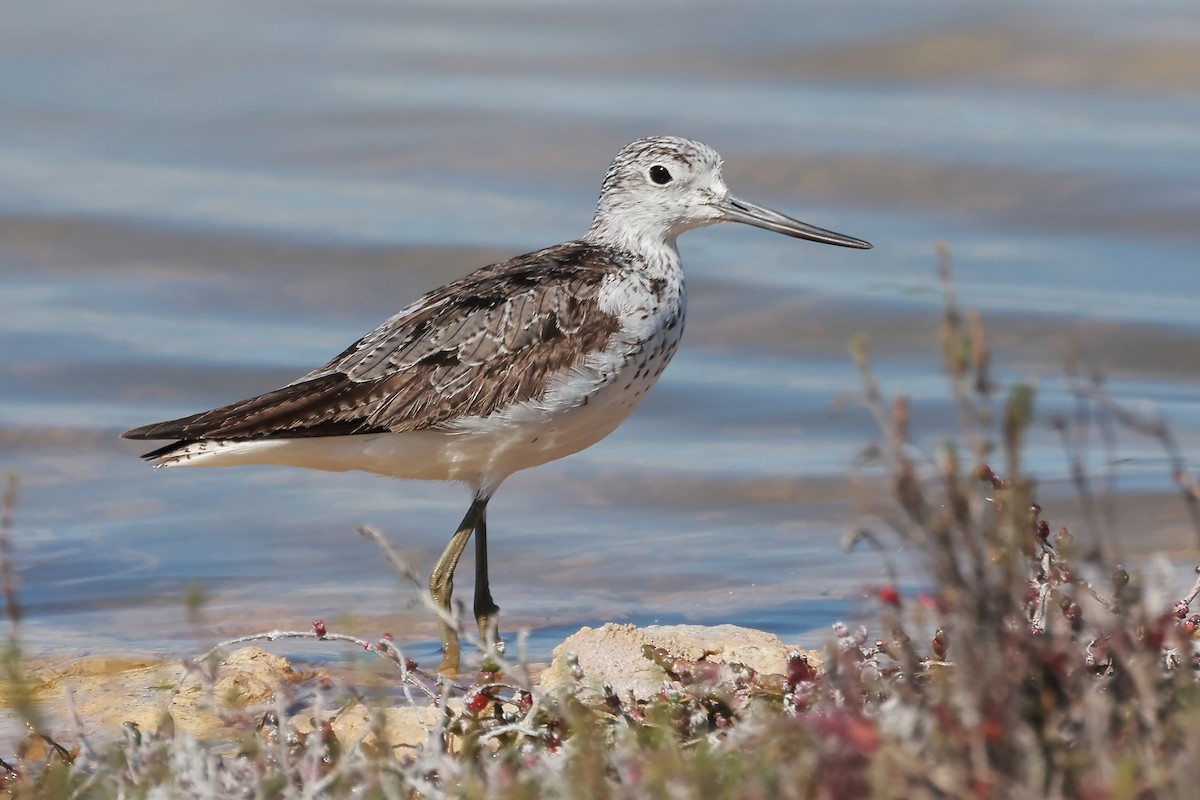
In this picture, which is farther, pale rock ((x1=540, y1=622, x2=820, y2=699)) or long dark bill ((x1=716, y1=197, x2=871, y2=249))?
long dark bill ((x1=716, y1=197, x2=871, y2=249))

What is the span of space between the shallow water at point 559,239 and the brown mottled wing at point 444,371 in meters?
1.14

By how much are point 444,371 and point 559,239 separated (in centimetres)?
537

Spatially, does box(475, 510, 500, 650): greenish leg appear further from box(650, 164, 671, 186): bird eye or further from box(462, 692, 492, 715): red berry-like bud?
box(462, 692, 492, 715): red berry-like bud

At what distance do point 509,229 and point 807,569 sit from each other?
16.3ft

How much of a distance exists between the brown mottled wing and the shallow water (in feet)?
3.73

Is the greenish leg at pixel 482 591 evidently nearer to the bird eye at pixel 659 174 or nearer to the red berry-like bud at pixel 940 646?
the bird eye at pixel 659 174

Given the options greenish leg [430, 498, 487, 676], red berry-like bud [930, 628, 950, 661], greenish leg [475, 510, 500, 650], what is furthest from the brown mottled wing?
red berry-like bud [930, 628, 950, 661]

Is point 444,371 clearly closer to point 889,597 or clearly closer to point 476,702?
point 476,702

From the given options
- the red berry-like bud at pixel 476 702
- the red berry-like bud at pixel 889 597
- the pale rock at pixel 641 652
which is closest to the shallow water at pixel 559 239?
the pale rock at pixel 641 652

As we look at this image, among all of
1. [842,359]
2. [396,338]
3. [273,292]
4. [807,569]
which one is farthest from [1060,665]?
[273,292]

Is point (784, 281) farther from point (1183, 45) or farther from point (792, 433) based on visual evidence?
point (1183, 45)

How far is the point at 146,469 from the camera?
372 inches

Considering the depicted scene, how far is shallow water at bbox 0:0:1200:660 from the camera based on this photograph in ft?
26.9

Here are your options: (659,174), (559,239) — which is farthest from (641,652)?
(559,239)
